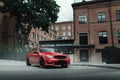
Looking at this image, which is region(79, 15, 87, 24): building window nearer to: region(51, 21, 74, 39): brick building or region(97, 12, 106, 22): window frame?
region(97, 12, 106, 22): window frame

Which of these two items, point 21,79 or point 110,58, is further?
point 110,58

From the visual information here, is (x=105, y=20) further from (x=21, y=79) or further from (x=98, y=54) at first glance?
(x=21, y=79)

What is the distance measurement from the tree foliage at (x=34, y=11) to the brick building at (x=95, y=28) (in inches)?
293

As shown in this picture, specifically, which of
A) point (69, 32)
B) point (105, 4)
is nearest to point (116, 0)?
point (105, 4)

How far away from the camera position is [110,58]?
95.6 feet

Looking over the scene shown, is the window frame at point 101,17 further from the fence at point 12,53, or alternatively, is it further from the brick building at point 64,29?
the brick building at point 64,29

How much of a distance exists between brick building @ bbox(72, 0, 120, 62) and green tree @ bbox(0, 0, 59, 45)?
7458 mm

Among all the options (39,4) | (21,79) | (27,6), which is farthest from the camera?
(39,4)

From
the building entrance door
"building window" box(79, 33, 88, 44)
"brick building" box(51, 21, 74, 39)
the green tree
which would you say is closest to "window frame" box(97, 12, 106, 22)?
"building window" box(79, 33, 88, 44)

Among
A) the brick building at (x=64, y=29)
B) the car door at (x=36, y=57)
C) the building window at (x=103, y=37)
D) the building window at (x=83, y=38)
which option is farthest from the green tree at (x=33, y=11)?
the brick building at (x=64, y=29)

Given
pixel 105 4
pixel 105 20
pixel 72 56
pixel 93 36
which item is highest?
pixel 105 4

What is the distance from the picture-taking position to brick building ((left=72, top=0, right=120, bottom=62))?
38.7 m

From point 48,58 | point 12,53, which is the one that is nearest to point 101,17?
point 12,53

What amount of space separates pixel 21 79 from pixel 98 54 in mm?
30936
